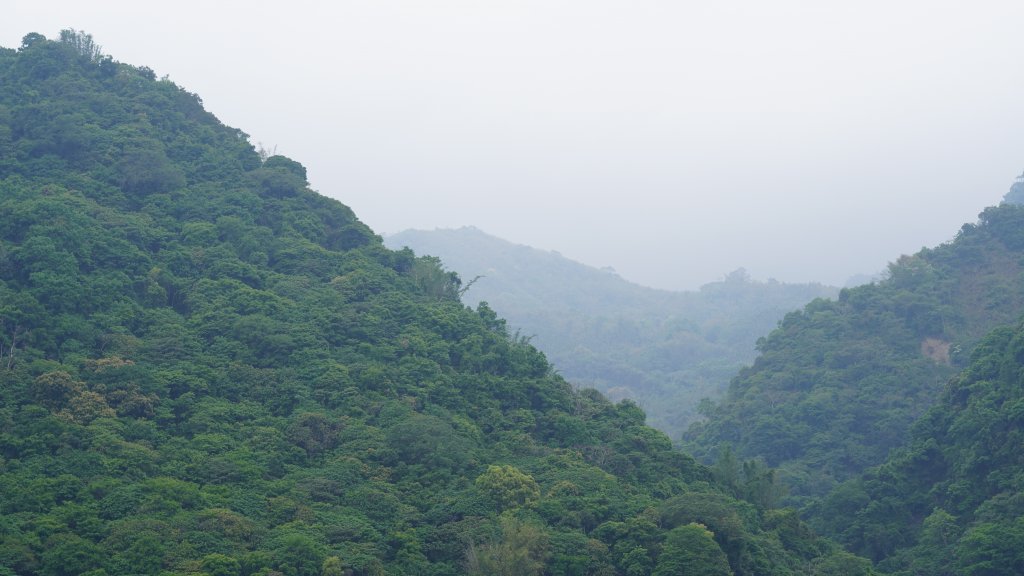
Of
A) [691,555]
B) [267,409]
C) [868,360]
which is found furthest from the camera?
[868,360]

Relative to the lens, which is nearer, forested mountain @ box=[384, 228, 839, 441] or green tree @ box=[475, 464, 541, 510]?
green tree @ box=[475, 464, 541, 510]

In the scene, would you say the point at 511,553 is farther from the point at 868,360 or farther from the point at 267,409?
the point at 868,360

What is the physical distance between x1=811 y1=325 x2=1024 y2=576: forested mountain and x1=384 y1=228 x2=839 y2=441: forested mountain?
31068 millimetres

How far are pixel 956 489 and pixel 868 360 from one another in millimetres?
15444

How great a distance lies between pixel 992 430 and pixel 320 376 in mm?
21387

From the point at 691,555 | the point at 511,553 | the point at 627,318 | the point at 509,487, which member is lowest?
the point at 511,553

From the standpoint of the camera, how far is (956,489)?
33.4 metres

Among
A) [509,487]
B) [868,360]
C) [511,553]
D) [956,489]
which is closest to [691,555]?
[511,553]

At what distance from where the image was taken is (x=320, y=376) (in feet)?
105

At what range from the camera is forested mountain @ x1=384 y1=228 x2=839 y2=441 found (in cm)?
8688

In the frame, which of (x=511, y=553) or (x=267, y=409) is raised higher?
(x=267, y=409)

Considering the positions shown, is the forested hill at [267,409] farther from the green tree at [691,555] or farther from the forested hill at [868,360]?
the forested hill at [868,360]

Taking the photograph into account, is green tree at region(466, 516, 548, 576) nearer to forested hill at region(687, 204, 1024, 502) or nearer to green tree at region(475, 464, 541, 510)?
green tree at region(475, 464, 541, 510)

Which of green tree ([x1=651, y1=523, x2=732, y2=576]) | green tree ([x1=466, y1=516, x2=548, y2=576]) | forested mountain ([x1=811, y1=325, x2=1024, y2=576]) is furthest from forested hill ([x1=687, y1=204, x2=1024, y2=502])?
green tree ([x1=466, y1=516, x2=548, y2=576])
